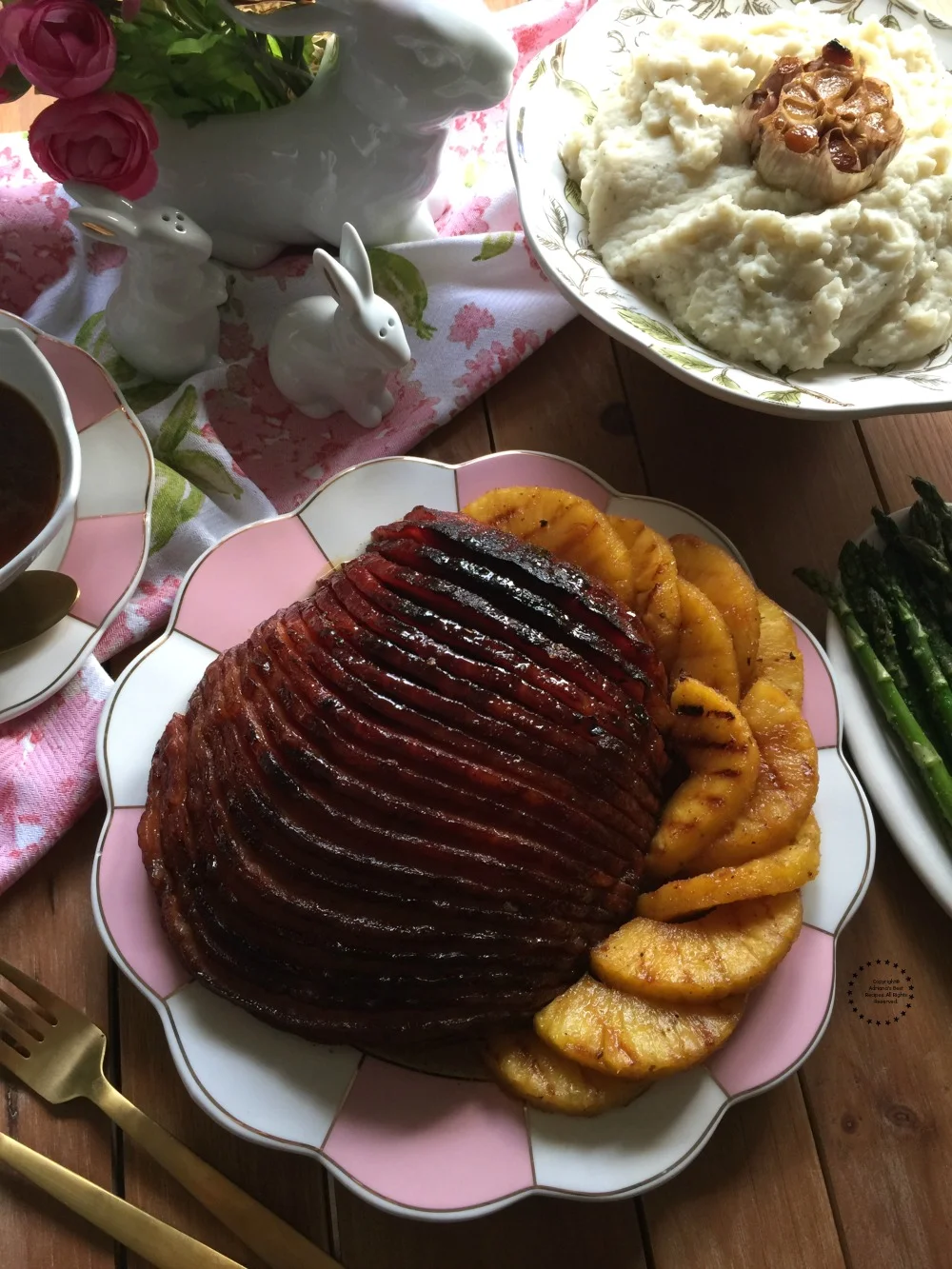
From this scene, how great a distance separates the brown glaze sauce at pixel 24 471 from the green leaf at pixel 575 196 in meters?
1.37

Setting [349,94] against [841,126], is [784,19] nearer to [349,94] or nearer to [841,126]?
[841,126]

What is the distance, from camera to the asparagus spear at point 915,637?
232 centimetres

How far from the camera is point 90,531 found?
2.29 m

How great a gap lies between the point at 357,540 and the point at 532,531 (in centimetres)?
44

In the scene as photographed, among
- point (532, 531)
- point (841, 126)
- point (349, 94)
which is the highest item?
point (349, 94)

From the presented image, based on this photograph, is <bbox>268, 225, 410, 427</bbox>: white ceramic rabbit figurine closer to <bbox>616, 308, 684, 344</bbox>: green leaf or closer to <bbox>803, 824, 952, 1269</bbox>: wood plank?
<bbox>616, 308, 684, 344</bbox>: green leaf

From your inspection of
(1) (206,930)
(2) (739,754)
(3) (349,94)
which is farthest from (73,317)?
(2) (739,754)

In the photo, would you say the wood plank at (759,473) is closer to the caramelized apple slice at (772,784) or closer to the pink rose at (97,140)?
the caramelized apple slice at (772,784)

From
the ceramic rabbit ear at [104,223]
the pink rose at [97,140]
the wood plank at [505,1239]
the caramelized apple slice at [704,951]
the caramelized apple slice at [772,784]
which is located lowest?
the wood plank at [505,1239]

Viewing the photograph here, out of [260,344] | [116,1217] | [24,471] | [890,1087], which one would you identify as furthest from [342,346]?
[890,1087]

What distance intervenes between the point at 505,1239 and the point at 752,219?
7.27 feet

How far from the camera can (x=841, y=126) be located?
2.25m

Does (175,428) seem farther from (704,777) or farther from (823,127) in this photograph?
(823,127)

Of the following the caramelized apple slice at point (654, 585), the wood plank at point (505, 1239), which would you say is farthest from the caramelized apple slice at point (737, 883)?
the wood plank at point (505, 1239)
